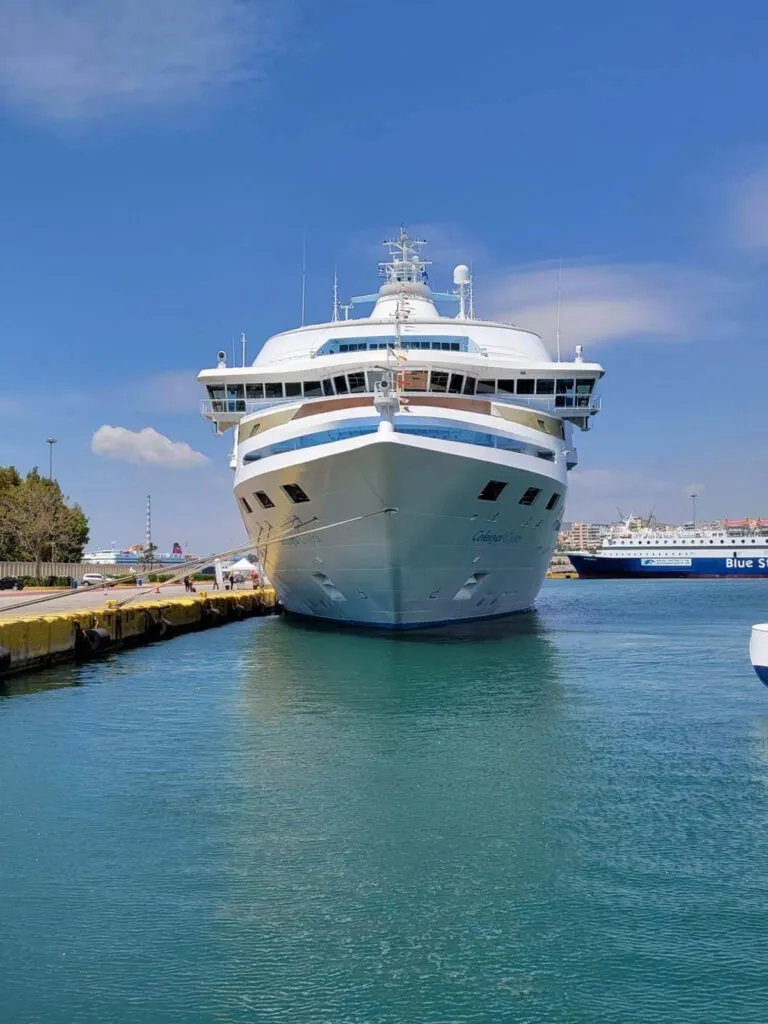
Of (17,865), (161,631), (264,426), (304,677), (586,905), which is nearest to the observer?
(586,905)

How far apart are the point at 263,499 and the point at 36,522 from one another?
4620 cm

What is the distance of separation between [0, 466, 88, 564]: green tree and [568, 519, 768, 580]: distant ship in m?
68.5

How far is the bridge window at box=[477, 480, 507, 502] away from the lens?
28234 mm

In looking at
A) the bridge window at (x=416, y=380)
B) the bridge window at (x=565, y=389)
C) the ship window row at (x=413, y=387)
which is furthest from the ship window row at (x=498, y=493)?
the bridge window at (x=565, y=389)

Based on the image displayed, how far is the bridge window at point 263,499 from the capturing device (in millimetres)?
30891

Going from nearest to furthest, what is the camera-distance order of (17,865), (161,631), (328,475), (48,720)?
(17,865) < (48,720) < (328,475) < (161,631)

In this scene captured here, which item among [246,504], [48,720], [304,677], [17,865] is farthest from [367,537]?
[17,865]

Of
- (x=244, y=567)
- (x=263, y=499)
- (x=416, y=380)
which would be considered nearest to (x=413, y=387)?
(x=416, y=380)

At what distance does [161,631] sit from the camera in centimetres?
3716

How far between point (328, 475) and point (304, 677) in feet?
19.7

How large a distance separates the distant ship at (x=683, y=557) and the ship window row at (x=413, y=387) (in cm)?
9406

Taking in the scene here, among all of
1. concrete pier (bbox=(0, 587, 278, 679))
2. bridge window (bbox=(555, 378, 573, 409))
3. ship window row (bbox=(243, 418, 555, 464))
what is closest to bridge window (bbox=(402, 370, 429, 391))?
ship window row (bbox=(243, 418, 555, 464))

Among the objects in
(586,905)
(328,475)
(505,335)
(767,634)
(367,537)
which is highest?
(505,335)

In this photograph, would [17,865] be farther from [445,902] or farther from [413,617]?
[413,617]
